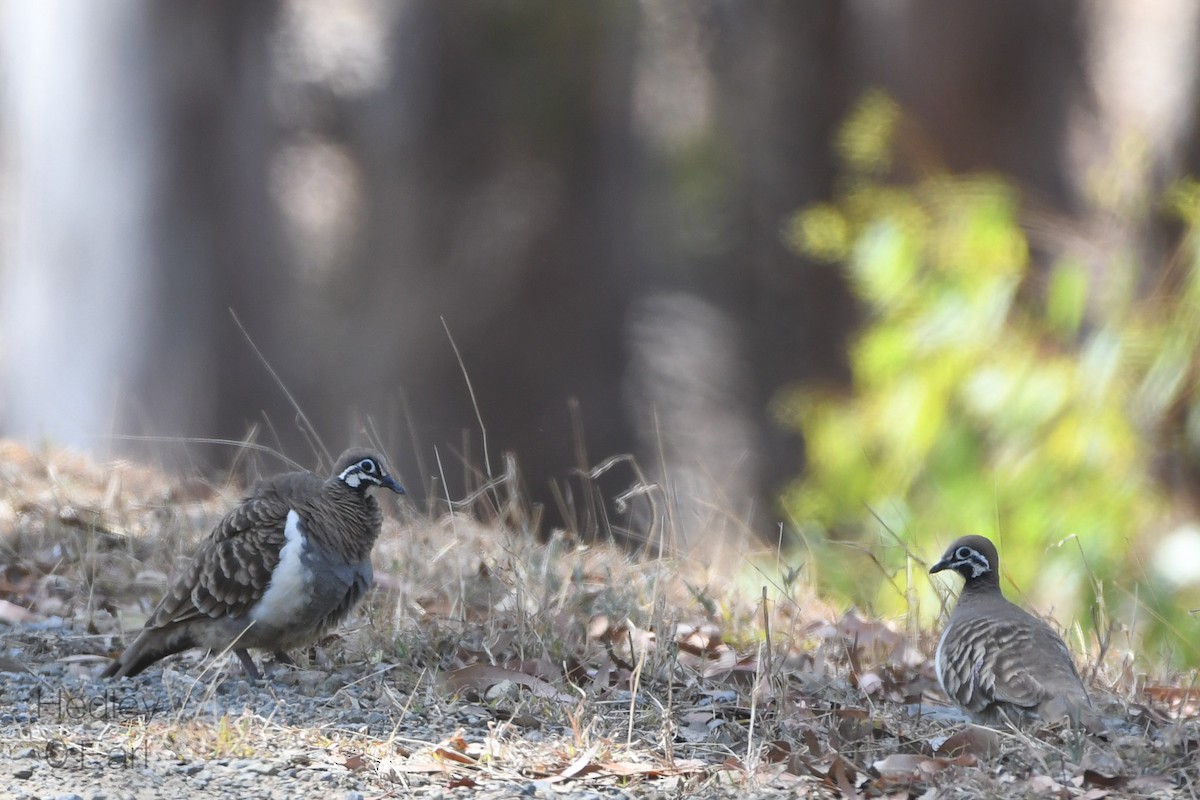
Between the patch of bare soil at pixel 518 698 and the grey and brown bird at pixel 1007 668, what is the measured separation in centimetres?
10

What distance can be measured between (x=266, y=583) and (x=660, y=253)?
6634 millimetres

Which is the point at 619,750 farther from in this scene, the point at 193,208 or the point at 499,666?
the point at 193,208

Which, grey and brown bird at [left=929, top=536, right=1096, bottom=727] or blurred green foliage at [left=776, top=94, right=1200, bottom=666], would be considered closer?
grey and brown bird at [left=929, top=536, right=1096, bottom=727]

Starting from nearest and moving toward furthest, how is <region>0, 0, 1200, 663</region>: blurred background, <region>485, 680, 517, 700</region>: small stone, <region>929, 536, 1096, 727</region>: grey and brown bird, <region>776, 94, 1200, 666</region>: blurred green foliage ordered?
<region>929, 536, 1096, 727</region>: grey and brown bird
<region>485, 680, 517, 700</region>: small stone
<region>776, 94, 1200, 666</region>: blurred green foliage
<region>0, 0, 1200, 663</region>: blurred background

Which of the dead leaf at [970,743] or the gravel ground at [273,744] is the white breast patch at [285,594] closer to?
the gravel ground at [273,744]

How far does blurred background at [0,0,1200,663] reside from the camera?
27.9 feet

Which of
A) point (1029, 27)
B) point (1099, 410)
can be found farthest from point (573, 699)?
point (1029, 27)

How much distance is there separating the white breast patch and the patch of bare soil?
226 mm

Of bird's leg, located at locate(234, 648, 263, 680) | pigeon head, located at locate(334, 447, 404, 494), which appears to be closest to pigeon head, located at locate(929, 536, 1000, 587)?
pigeon head, located at locate(334, 447, 404, 494)

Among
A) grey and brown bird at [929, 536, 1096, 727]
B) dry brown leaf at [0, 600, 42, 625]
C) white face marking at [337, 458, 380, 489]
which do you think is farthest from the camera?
dry brown leaf at [0, 600, 42, 625]

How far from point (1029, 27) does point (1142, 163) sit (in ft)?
4.91

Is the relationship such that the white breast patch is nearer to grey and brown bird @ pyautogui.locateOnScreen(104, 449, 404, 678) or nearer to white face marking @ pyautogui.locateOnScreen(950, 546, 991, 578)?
grey and brown bird @ pyautogui.locateOnScreen(104, 449, 404, 678)

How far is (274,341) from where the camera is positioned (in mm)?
11711

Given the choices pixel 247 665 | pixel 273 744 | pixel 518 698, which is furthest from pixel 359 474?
pixel 273 744
